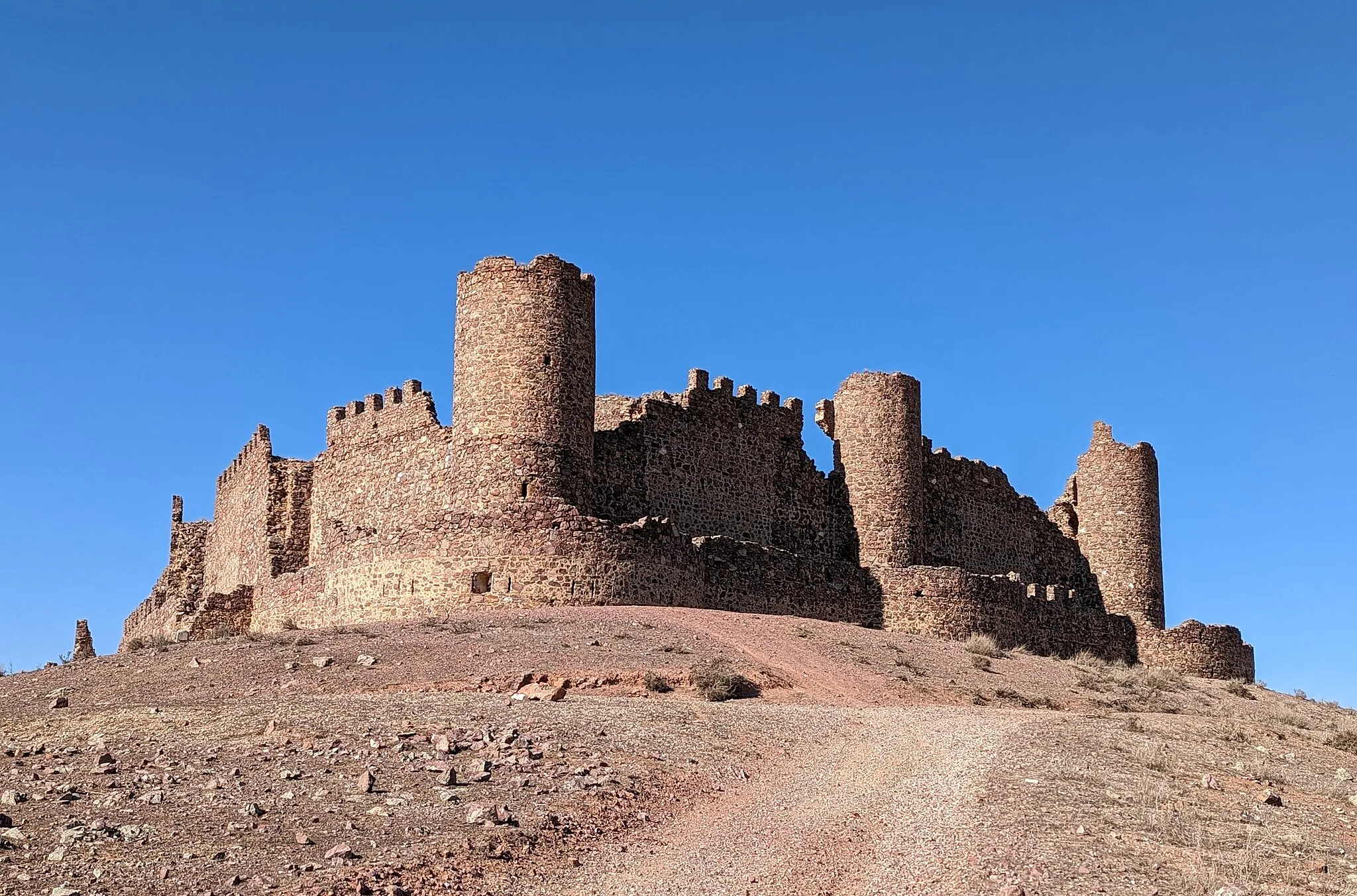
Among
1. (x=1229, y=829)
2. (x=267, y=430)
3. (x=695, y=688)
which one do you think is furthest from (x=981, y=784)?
(x=267, y=430)

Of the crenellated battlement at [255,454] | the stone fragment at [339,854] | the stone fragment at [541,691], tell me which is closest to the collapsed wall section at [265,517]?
the crenellated battlement at [255,454]

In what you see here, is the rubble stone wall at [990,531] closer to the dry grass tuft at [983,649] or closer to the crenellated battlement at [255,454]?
the dry grass tuft at [983,649]

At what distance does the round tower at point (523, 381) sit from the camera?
26422mm

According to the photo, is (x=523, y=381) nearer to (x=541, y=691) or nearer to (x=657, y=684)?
(x=657, y=684)

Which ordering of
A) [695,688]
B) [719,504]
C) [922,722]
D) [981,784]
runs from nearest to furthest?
[981,784], [922,722], [695,688], [719,504]

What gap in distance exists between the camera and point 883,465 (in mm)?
33281

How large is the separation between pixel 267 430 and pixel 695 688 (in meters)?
18.6

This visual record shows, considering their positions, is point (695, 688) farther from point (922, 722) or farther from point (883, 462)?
point (883, 462)

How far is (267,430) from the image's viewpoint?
115ft

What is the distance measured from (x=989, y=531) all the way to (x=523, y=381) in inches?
579

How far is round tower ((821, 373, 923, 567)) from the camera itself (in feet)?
109

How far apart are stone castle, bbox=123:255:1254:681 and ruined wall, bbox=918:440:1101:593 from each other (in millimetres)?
61

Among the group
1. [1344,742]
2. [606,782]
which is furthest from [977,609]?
[606,782]

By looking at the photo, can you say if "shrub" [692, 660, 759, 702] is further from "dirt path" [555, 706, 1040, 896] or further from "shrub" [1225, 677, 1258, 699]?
"shrub" [1225, 677, 1258, 699]
